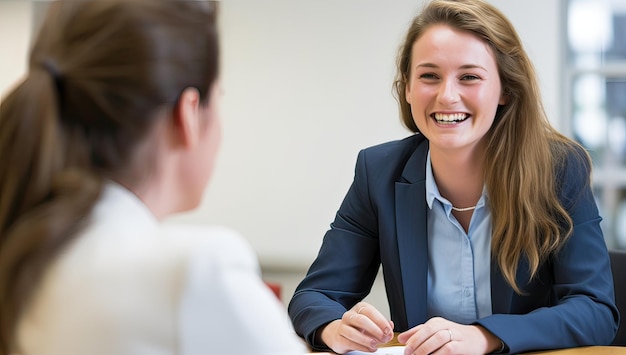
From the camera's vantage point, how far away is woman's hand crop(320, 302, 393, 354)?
5.95 ft

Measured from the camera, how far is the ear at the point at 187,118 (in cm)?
93

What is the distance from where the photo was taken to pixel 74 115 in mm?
897

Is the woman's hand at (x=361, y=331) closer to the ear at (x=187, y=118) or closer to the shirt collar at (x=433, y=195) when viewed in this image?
the shirt collar at (x=433, y=195)

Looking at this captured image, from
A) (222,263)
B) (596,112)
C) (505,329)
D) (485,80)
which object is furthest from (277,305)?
(596,112)

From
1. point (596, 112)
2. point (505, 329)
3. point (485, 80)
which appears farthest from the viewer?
point (596, 112)

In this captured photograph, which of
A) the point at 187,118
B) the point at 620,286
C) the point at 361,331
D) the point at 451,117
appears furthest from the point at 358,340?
the point at 187,118

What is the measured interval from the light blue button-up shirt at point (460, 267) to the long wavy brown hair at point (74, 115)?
136 cm

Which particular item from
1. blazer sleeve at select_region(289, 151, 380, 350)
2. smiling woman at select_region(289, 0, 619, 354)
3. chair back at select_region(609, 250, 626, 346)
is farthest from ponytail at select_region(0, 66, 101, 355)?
chair back at select_region(609, 250, 626, 346)

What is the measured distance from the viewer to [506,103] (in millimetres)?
2213

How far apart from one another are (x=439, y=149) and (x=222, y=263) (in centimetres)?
148

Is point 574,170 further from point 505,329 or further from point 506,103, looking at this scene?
point 505,329

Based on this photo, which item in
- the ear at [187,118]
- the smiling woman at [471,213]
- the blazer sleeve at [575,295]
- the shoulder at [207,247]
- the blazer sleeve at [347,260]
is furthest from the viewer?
the blazer sleeve at [347,260]

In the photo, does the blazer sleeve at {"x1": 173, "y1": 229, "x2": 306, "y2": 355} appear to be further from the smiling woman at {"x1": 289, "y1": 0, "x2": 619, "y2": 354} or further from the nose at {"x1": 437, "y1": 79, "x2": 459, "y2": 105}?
the nose at {"x1": 437, "y1": 79, "x2": 459, "y2": 105}

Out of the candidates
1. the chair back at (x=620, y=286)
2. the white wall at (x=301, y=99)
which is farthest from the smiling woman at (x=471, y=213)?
the white wall at (x=301, y=99)
